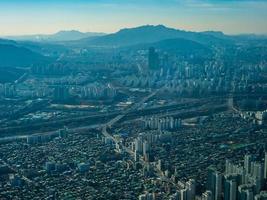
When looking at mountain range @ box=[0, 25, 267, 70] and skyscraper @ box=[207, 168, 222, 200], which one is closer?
skyscraper @ box=[207, 168, 222, 200]

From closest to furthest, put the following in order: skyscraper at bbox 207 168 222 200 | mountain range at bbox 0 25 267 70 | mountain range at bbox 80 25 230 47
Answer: skyscraper at bbox 207 168 222 200 → mountain range at bbox 0 25 267 70 → mountain range at bbox 80 25 230 47

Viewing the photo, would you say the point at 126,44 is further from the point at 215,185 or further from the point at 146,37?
the point at 215,185

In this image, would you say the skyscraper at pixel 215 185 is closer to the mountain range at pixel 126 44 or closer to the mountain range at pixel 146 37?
the mountain range at pixel 126 44

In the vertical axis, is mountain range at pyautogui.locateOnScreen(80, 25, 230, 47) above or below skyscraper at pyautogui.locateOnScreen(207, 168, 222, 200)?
above

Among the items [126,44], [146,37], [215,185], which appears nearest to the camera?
[215,185]

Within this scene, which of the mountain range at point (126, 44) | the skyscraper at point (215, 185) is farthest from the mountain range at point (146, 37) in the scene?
the skyscraper at point (215, 185)

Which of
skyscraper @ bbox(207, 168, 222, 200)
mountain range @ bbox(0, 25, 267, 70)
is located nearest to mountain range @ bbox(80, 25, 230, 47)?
mountain range @ bbox(0, 25, 267, 70)

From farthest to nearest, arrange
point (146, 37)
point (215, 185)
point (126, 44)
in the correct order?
1. point (146, 37)
2. point (126, 44)
3. point (215, 185)

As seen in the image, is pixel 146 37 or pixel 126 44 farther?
pixel 146 37

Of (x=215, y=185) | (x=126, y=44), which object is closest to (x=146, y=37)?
(x=126, y=44)

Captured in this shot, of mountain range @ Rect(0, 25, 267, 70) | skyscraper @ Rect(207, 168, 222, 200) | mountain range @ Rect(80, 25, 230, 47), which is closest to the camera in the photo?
skyscraper @ Rect(207, 168, 222, 200)

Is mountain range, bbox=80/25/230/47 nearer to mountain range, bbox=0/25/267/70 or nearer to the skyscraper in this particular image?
mountain range, bbox=0/25/267/70

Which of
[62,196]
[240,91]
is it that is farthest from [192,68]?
[62,196]
